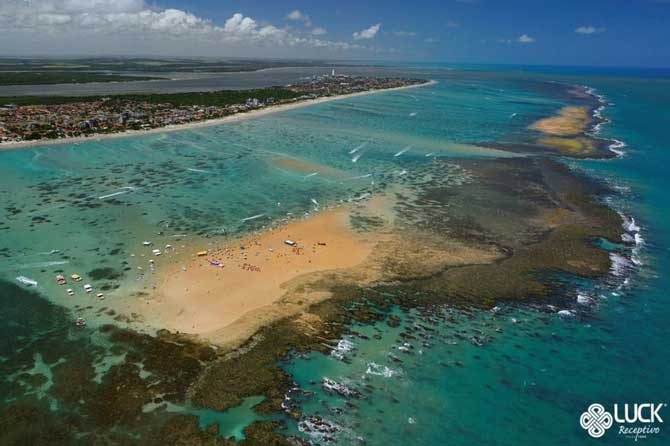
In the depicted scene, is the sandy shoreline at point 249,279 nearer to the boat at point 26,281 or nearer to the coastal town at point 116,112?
the boat at point 26,281

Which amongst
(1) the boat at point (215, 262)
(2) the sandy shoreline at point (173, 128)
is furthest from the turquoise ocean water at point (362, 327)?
(1) the boat at point (215, 262)

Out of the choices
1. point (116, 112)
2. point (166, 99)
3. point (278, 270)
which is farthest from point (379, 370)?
point (166, 99)

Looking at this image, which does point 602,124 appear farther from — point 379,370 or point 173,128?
point 379,370

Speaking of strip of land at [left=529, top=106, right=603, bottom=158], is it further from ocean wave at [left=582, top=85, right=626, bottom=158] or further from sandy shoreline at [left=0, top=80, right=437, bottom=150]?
sandy shoreline at [left=0, top=80, right=437, bottom=150]

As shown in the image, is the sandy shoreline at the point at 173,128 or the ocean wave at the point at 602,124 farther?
the ocean wave at the point at 602,124

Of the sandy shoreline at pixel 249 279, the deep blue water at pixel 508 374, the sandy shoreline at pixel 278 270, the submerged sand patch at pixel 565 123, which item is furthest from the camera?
the submerged sand patch at pixel 565 123

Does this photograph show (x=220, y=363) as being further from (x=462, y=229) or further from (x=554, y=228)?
(x=554, y=228)
